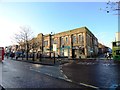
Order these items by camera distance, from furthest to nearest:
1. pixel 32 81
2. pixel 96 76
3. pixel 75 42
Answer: pixel 75 42 → pixel 96 76 → pixel 32 81

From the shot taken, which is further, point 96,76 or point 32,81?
point 96,76

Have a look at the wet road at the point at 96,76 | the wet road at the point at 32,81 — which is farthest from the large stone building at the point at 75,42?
the wet road at the point at 32,81

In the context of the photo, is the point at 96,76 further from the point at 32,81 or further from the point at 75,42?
the point at 75,42

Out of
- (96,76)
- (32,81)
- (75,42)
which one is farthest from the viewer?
(75,42)

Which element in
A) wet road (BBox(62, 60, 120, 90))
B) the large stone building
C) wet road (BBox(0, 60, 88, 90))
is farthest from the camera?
the large stone building

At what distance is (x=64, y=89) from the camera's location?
10984mm

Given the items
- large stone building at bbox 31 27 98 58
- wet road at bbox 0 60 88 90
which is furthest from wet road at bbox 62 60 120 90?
large stone building at bbox 31 27 98 58

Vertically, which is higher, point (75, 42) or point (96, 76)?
point (75, 42)

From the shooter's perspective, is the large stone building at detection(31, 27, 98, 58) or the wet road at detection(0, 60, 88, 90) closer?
the wet road at detection(0, 60, 88, 90)

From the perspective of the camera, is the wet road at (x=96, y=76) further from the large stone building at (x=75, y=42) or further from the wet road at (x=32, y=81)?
the large stone building at (x=75, y=42)

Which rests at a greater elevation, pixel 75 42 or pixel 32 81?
pixel 75 42

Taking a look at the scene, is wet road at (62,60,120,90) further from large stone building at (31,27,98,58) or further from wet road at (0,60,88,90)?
large stone building at (31,27,98,58)

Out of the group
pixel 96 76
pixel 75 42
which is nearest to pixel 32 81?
pixel 96 76

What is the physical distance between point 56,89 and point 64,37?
72.5m
